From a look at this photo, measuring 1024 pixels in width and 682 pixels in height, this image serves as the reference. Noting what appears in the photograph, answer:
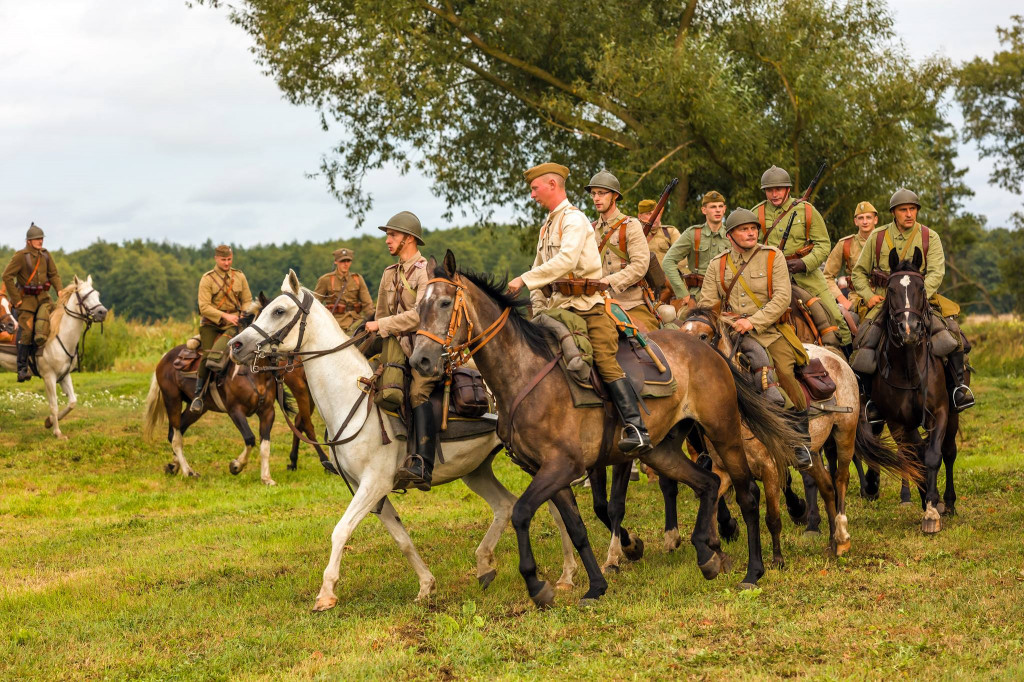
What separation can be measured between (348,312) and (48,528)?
6064mm

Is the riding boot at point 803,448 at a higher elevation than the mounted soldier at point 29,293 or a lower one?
lower

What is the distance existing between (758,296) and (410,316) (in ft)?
11.2

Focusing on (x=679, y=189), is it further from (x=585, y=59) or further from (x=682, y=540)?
(x=682, y=540)

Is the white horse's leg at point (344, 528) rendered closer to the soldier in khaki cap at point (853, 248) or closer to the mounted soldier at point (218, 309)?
the mounted soldier at point (218, 309)

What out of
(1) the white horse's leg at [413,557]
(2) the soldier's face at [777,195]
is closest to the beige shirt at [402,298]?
(1) the white horse's leg at [413,557]

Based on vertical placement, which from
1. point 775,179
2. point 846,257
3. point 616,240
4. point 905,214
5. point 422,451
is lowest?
point 422,451

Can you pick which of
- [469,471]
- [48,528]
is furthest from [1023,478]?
[48,528]

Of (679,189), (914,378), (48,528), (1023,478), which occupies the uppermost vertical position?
(679,189)

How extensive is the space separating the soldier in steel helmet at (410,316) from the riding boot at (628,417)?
1492 mm

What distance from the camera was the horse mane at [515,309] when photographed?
8188 millimetres

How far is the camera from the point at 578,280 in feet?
27.6

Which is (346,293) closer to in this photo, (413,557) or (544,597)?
(413,557)

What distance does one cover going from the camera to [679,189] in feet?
74.2

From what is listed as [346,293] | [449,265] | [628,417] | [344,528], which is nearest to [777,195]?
[628,417]
